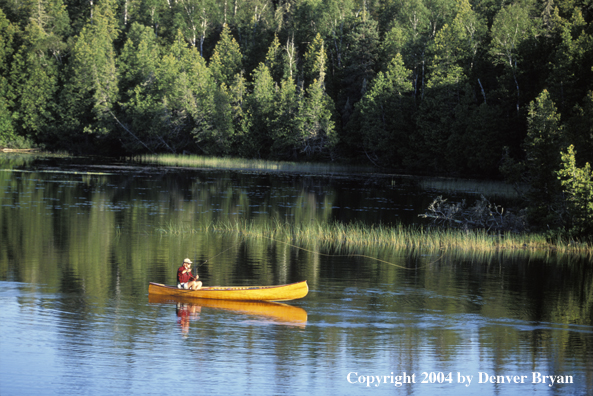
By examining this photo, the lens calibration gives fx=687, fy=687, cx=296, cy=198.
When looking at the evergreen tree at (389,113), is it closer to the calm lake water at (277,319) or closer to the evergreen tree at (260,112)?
the evergreen tree at (260,112)

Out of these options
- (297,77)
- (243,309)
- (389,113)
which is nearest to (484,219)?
(243,309)

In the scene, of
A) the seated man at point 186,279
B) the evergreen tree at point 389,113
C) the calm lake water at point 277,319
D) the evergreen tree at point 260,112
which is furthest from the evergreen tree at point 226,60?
→ the seated man at point 186,279

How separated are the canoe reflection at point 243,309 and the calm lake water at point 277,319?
0.19 ft

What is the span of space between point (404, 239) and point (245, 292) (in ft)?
43.0

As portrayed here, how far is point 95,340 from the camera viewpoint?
15.6m

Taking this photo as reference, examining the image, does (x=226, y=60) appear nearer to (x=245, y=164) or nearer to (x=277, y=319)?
(x=245, y=164)

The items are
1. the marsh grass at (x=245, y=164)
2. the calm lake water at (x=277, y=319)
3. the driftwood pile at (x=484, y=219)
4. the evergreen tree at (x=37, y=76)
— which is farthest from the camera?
the evergreen tree at (x=37, y=76)

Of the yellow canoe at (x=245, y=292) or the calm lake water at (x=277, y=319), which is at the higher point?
the yellow canoe at (x=245, y=292)

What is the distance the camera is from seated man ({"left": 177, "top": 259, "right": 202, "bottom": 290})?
62.6ft

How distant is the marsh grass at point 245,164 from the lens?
3130 inches

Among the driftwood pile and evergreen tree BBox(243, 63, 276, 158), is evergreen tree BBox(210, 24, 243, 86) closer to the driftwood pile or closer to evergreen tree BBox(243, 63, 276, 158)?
evergreen tree BBox(243, 63, 276, 158)

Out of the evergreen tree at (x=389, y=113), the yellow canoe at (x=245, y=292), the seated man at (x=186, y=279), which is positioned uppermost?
the evergreen tree at (x=389, y=113)

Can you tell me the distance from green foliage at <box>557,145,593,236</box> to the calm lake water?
6.08ft

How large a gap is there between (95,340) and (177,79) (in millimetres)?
79429
